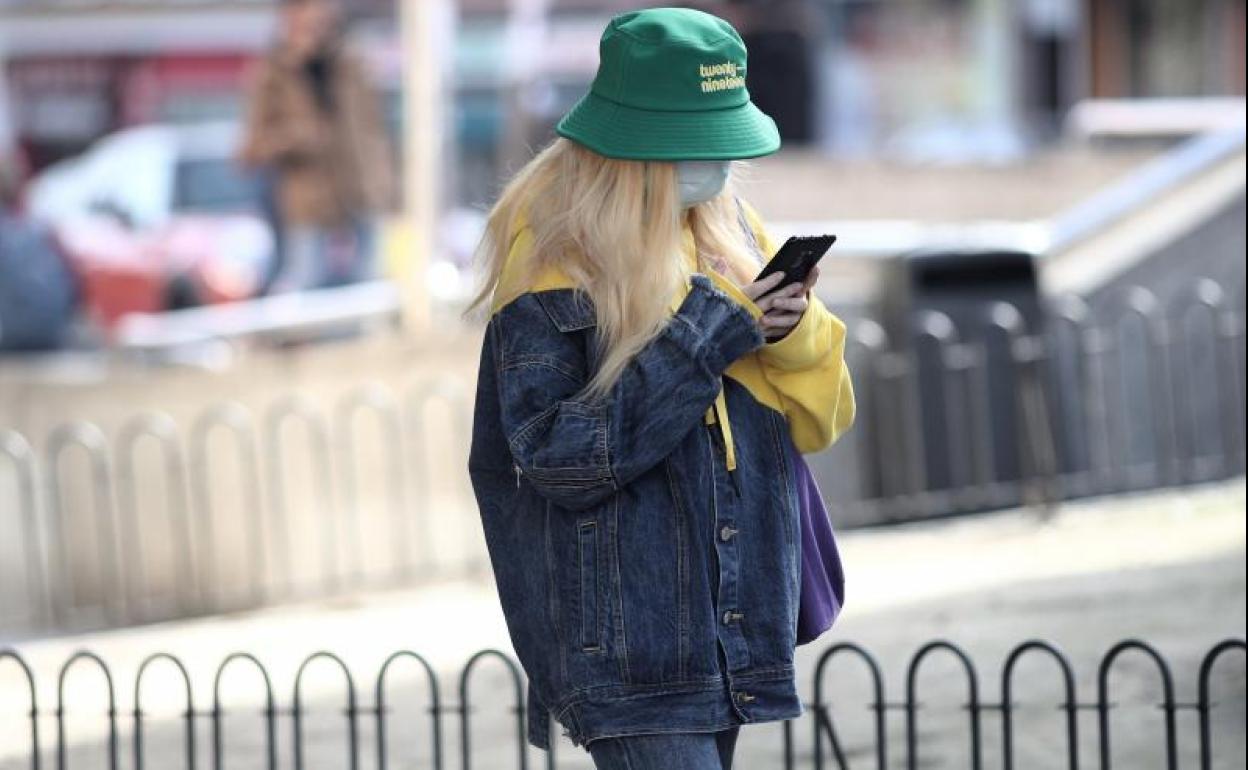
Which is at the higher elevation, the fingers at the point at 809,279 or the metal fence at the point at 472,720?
the fingers at the point at 809,279

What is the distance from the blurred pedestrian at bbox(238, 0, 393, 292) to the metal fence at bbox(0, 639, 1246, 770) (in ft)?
37.4

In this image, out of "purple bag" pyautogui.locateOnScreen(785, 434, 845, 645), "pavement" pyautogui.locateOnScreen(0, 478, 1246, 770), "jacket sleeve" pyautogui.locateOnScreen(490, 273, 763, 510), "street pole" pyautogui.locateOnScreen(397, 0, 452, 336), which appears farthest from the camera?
"street pole" pyautogui.locateOnScreen(397, 0, 452, 336)

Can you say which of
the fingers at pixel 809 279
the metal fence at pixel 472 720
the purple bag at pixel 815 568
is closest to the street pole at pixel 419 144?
the metal fence at pixel 472 720

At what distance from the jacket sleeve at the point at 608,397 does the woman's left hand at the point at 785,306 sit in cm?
2

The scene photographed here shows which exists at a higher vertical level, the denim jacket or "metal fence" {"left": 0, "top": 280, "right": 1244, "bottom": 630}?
the denim jacket

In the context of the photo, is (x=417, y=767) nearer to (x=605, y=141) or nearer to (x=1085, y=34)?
(x=605, y=141)

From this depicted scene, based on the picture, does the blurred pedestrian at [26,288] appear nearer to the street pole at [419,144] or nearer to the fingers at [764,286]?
the street pole at [419,144]

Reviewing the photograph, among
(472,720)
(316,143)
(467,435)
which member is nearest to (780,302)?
(472,720)

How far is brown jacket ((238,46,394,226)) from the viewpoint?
18281 mm

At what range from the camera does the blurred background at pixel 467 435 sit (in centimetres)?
689

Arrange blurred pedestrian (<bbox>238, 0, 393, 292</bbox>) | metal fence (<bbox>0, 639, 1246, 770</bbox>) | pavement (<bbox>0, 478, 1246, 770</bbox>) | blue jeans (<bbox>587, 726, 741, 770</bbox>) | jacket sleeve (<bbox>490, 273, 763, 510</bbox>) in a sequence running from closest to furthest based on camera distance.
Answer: jacket sleeve (<bbox>490, 273, 763, 510</bbox>) → blue jeans (<bbox>587, 726, 741, 770</bbox>) → metal fence (<bbox>0, 639, 1246, 770</bbox>) → pavement (<bbox>0, 478, 1246, 770</bbox>) → blurred pedestrian (<bbox>238, 0, 393, 292</bbox>)

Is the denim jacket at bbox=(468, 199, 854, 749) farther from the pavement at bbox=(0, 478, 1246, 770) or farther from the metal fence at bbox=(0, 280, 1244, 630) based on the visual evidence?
the metal fence at bbox=(0, 280, 1244, 630)

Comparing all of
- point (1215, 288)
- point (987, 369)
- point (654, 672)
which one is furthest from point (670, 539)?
point (1215, 288)

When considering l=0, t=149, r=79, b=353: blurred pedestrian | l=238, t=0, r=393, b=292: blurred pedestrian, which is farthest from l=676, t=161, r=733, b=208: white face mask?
l=0, t=149, r=79, b=353: blurred pedestrian
